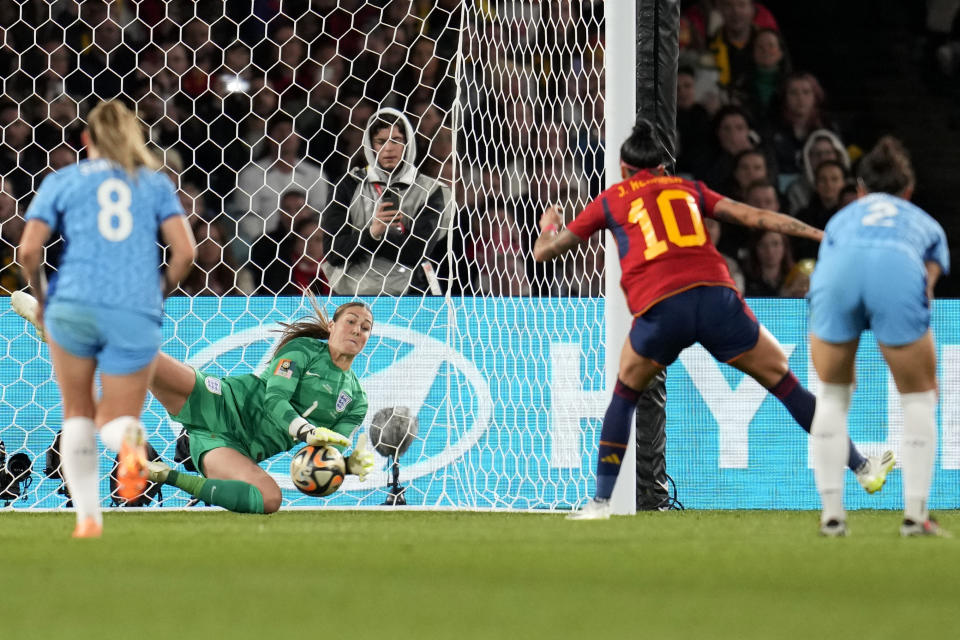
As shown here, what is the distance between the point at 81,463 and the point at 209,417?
71.5 inches

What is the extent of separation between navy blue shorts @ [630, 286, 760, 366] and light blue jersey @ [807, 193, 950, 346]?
97 cm

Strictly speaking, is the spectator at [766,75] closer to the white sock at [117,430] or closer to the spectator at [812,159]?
the spectator at [812,159]

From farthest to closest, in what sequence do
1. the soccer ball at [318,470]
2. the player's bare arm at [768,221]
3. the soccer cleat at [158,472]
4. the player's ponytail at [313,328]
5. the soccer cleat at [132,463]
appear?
the player's ponytail at [313,328]
the soccer cleat at [158,472]
the soccer ball at [318,470]
the player's bare arm at [768,221]
the soccer cleat at [132,463]

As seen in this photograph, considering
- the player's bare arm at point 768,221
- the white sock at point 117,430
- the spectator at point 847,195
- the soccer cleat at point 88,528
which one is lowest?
the soccer cleat at point 88,528

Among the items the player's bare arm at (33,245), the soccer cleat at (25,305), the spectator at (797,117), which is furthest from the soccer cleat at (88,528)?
the spectator at (797,117)

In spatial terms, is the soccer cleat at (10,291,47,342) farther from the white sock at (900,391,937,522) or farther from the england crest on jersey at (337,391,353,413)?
the white sock at (900,391,937,522)

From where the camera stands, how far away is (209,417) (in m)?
6.80

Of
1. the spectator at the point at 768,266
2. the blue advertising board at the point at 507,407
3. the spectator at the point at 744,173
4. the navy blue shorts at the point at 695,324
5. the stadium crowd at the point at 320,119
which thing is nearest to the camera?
the navy blue shorts at the point at 695,324

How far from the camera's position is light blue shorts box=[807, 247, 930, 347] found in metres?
4.82

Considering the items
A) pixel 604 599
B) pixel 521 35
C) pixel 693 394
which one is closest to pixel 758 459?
pixel 693 394

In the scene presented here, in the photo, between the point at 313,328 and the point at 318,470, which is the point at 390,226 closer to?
the point at 313,328

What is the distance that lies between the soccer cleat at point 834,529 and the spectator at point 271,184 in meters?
4.15

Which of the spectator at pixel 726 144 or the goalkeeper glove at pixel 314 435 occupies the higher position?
the spectator at pixel 726 144

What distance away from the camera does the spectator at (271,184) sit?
8492 mm
